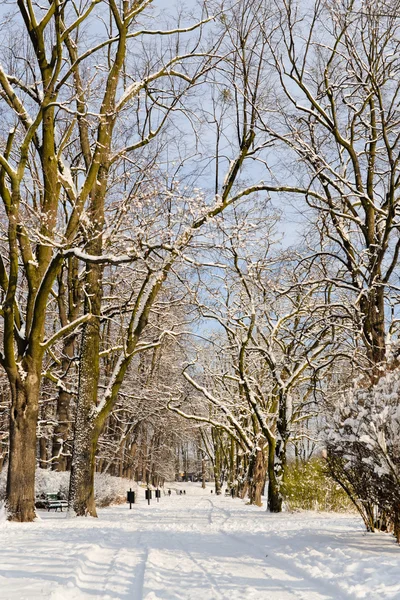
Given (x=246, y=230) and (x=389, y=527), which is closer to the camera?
(x=389, y=527)

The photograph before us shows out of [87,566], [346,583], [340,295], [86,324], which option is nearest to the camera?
[346,583]

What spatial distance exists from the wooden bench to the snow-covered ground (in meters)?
10.2

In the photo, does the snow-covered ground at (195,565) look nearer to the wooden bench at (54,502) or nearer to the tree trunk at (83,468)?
the tree trunk at (83,468)

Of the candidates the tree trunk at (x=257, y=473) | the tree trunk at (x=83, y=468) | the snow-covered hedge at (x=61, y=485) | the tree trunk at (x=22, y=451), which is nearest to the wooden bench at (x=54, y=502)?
the snow-covered hedge at (x=61, y=485)

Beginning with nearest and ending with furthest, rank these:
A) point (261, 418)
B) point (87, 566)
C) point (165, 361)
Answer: point (87, 566), point (261, 418), point (165, 361)

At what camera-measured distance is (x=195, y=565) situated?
6641 mm

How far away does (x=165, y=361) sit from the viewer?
2864 cm

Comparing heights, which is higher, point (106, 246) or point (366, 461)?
point (106, 246)

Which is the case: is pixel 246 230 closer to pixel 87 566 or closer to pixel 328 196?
pixel 328 196

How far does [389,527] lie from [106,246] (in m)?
10.0

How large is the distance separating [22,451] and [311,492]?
943 cm

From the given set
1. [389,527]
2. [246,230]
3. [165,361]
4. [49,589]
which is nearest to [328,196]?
[246,230]

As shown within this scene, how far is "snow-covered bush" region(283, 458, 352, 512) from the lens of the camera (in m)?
17.0

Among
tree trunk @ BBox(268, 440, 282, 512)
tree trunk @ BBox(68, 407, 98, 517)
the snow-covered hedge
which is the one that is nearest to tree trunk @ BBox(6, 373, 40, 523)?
tree trunk @ BBox(68, 407, 98, 517)
